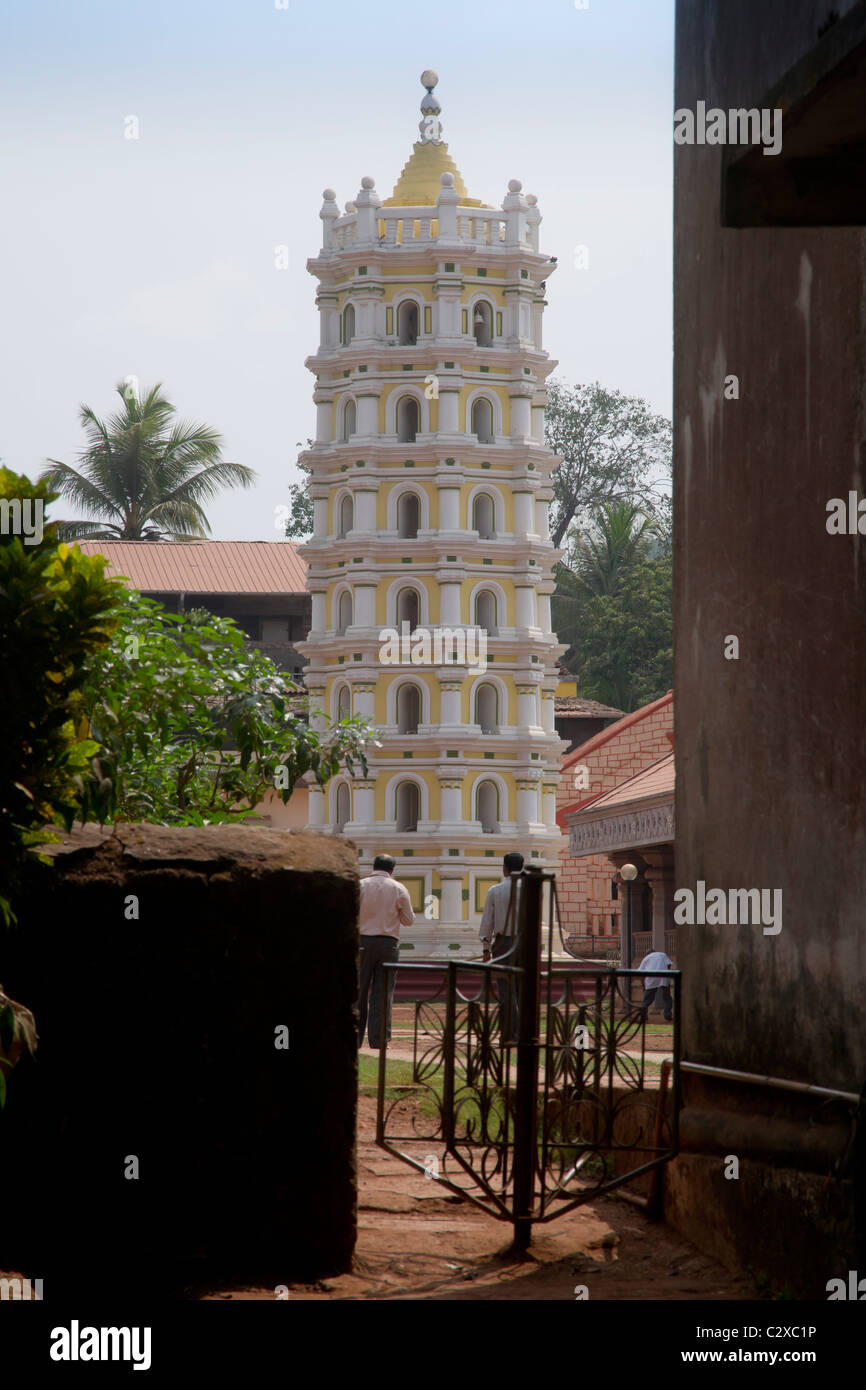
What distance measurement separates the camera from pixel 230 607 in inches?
1543

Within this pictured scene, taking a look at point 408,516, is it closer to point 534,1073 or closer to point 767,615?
point 767,615

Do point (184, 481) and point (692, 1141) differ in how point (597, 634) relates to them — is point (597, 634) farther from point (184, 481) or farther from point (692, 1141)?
point (692, 1141)

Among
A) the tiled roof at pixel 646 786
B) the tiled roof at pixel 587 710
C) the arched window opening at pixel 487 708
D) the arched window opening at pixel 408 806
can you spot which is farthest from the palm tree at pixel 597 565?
the tiled roof at pixel 646 786

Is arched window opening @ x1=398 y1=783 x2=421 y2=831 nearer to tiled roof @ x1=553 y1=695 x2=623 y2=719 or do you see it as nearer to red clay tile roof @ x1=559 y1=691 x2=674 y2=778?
red clay tile roof @ x1=559 y1=691 x2=674 y2=778

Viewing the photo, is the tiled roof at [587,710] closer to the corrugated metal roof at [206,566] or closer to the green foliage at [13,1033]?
the corrugated metal roof at [206,566]

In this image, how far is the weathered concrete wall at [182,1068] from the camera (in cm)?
549

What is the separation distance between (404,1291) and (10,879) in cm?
181

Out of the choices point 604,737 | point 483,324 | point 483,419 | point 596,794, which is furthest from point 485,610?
point 596,794

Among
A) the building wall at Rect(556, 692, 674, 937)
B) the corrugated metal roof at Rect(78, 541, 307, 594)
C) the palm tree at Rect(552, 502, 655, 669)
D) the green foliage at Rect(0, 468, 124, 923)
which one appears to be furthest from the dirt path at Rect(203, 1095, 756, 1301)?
the palm tree at Rect(552, 502, 655, 669)

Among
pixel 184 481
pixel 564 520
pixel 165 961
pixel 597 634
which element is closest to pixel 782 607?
pixel 165 961

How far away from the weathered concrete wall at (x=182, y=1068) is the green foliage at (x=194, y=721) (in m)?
1.72

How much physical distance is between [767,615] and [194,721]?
4509 millimetres

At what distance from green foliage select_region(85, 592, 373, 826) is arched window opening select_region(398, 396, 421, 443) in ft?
73.7

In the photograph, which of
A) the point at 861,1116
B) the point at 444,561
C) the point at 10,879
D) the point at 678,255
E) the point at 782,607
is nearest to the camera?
the point at 861,1116
